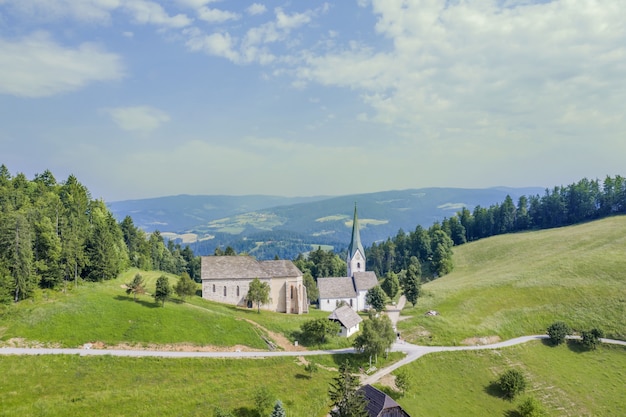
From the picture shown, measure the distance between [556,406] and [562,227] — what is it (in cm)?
9805

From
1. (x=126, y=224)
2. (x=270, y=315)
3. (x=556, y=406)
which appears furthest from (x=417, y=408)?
(x=126, y=224)

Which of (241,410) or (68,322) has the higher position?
(68,322)

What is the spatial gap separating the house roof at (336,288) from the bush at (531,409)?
46369 millimetres

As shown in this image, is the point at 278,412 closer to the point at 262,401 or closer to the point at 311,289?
the point at 262,401

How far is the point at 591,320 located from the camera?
69.9 m

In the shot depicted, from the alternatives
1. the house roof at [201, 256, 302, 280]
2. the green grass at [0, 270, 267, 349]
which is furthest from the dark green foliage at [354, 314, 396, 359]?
the house roof at [201, 256, 302, 280]

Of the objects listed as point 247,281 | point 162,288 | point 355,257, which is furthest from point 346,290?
point 162,288

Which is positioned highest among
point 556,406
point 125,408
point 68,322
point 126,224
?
point 126,224

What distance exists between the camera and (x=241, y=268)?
80.7 m

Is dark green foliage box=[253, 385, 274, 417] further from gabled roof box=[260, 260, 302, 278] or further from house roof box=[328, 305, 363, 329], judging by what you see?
gabled roof box=[260, 260, 302, 278]

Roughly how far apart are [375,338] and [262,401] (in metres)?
21.1

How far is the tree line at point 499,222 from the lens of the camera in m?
130

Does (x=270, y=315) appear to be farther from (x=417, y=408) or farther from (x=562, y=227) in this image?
(x=562, y=227)

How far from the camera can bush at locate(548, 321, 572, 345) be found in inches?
2562
